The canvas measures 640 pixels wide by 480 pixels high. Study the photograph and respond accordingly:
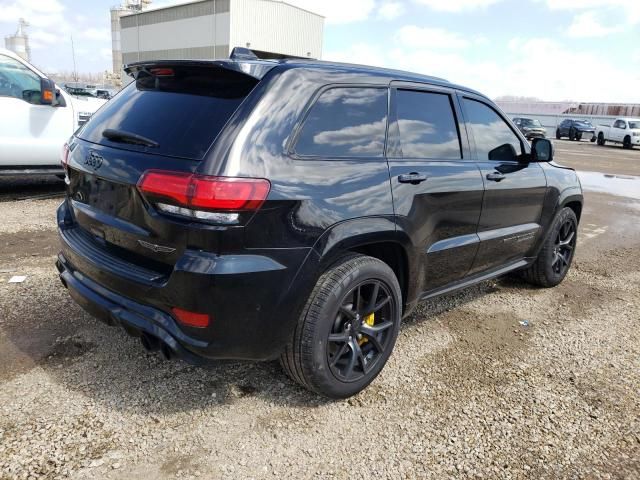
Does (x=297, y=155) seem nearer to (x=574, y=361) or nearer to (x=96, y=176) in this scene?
(x=96, y=176)

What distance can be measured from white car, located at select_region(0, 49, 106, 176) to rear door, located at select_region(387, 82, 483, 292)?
5.44 m

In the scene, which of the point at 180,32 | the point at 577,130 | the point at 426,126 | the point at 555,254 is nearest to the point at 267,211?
the point at 426,126

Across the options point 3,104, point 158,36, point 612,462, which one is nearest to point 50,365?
point 612,462

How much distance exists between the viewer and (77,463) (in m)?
2.29

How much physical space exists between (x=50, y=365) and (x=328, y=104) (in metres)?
2.21

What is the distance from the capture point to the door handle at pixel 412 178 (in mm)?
2969

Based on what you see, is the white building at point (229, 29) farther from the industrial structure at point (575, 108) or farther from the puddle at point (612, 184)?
the puddle at point (612, 184)

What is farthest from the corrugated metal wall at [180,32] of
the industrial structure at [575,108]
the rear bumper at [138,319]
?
the rear bumper at [138,319]

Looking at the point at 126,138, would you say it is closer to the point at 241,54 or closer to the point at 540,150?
the point at 241,54

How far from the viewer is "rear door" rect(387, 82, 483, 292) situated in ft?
9.93

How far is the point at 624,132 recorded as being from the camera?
94.1 feet

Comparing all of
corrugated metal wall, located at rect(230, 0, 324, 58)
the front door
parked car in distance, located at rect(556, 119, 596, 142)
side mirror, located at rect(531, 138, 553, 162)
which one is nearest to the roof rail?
side mirror, located at rect(531, 138, 553, 162)

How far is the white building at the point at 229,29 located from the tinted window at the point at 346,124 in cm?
4382

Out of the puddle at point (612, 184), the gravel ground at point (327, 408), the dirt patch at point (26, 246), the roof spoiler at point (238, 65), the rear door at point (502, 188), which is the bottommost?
the puddle at point (612, 184)
